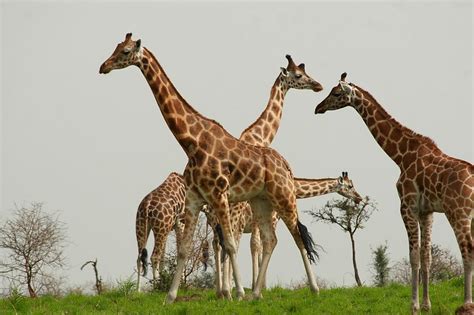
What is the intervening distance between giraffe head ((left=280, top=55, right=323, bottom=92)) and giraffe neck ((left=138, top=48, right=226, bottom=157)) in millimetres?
4989

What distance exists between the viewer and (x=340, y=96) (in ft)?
45.6

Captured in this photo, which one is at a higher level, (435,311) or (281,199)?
(281,199)

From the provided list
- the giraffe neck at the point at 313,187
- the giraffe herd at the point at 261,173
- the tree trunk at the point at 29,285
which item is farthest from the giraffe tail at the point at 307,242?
the tree trunk at the point at 29,285

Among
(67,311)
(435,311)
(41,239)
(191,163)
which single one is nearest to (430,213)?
(435,311)

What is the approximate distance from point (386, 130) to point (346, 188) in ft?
23.4

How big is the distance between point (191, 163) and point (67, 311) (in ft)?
12.5

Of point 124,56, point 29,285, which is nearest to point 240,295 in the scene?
point 124,56

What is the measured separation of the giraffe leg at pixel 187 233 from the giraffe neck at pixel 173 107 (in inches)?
35.6

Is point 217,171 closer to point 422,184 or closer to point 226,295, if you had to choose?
point 226,295

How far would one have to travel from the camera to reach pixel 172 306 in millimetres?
12555

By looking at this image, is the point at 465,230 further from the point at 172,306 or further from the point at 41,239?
the point at 41,239

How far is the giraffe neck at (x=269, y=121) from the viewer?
16.8 meters

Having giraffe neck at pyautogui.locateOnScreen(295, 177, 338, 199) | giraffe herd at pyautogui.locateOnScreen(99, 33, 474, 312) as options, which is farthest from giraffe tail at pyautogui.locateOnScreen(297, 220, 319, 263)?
giraffe neck at pyautogui.locateOnScreen(295, 177, 338, 199)

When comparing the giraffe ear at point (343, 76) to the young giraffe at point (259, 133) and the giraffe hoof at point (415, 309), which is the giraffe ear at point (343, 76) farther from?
the giraffe hoof at point (415, 309)
